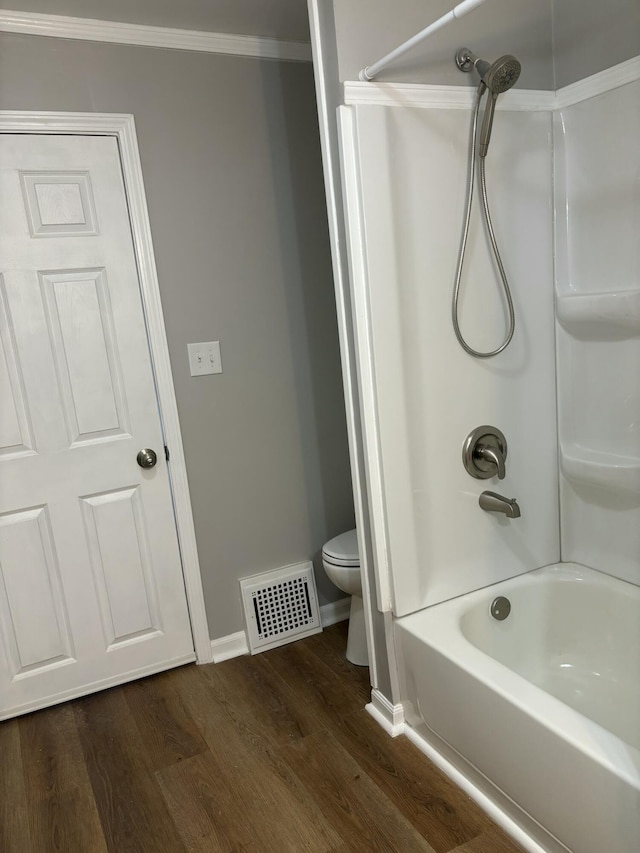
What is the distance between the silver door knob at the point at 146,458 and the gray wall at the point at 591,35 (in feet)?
6.05

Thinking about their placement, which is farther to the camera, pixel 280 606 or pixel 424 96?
pixel 280 606

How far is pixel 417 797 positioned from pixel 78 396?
5.51ft

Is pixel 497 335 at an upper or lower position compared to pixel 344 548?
upper

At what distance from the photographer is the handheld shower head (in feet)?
5.62

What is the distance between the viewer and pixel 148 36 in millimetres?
2201

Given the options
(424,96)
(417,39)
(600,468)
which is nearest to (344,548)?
(600,468)

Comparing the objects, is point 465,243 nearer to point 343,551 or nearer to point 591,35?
point 591,35

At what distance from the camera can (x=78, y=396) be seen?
7.52 feet

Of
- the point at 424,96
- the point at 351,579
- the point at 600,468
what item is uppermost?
the point at 424,96

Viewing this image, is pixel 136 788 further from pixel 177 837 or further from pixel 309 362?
pixel 309 362

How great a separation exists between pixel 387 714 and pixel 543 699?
721mm

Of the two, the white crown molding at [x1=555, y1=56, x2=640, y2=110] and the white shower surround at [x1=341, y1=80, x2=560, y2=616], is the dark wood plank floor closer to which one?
the white shower surround at [x1=341, y1=80, x2=560, y2=616]

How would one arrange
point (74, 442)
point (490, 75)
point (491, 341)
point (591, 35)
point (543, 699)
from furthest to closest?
point (74, 442) < point (491, 341) < point (591, 35) < point (490, 75) < point (543, 699)

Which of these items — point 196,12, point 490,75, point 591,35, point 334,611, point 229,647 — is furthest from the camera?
point 334,611
